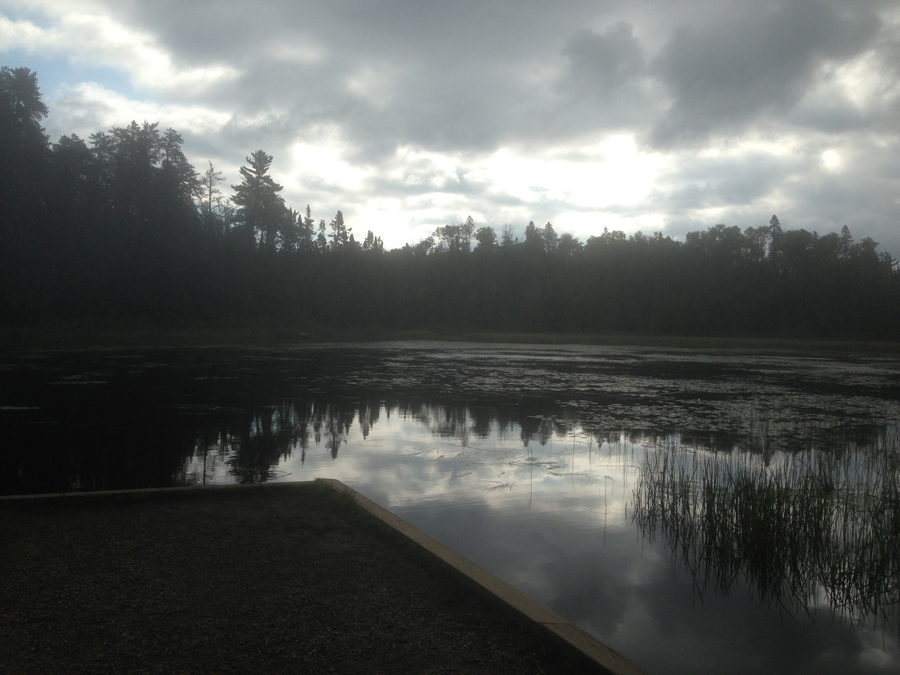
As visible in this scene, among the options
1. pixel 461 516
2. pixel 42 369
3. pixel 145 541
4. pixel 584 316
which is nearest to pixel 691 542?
pixel 461 516

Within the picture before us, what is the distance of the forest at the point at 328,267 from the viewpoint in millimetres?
46938

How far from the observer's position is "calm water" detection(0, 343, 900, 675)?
4.67 m

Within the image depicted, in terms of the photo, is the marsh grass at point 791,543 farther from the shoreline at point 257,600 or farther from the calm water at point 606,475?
the shoreline at point 257,600

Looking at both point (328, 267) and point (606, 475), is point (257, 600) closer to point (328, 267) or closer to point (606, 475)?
point (606, 475)

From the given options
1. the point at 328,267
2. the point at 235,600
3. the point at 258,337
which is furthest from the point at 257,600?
the point at 328,267

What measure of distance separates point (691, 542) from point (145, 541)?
4.98 meters

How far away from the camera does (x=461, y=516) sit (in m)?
6.52

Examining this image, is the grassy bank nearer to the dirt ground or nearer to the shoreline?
the dirt ground

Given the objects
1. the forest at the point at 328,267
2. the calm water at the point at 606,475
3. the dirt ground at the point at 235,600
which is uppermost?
the forest at the point at 328,267

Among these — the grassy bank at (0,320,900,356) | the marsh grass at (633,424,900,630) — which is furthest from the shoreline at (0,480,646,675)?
the grassy bank at (0,320,900,356)

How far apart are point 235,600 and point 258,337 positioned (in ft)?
154

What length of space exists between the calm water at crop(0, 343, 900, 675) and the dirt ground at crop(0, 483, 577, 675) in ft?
3.37

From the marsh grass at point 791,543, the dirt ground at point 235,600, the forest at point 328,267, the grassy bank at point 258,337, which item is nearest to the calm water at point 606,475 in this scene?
the marsh grass at point 791,543

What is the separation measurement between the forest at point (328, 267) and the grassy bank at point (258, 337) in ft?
5.87
